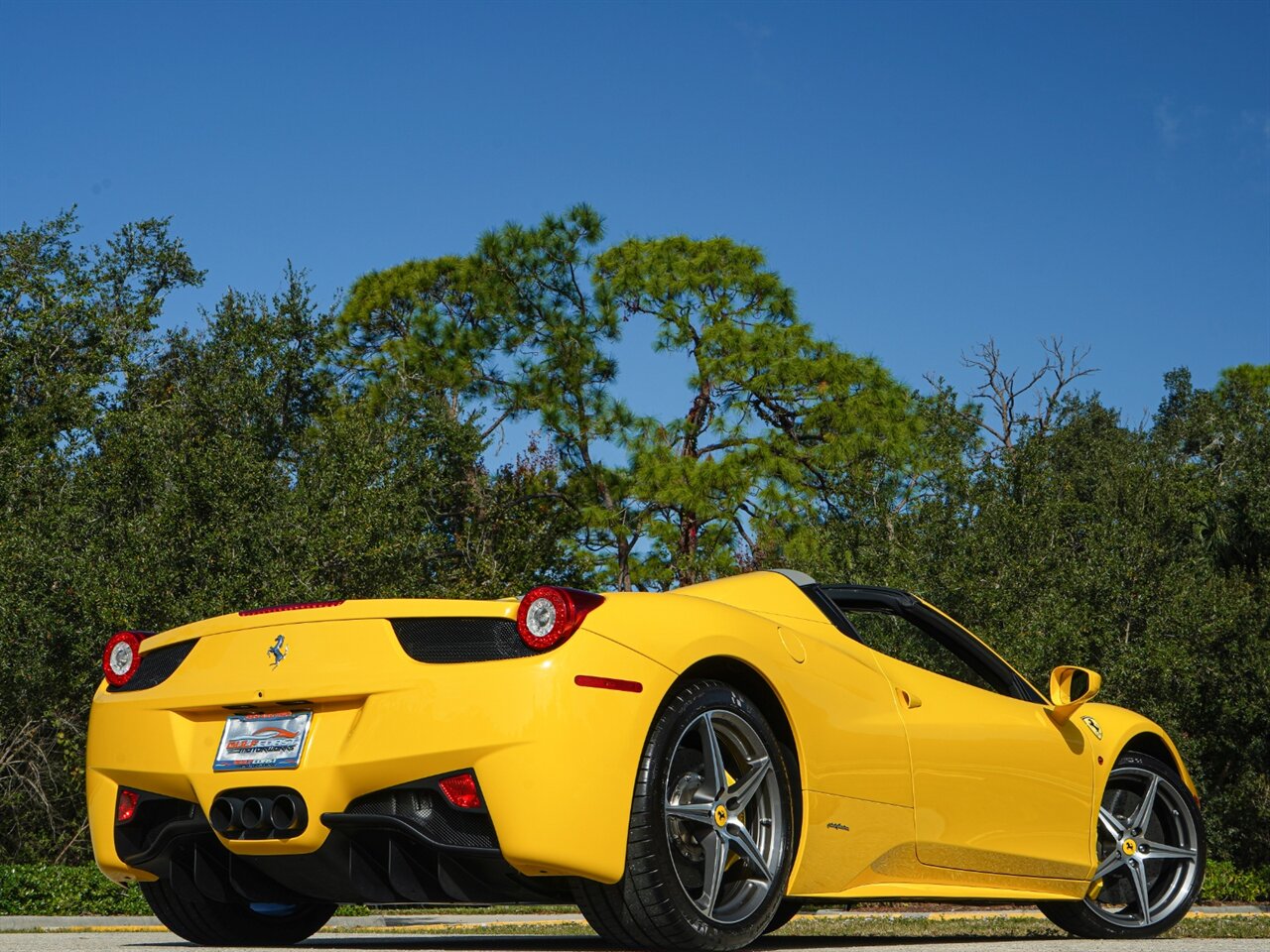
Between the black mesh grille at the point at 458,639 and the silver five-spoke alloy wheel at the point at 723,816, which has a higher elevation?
the black mesh grille at the point at 458,639

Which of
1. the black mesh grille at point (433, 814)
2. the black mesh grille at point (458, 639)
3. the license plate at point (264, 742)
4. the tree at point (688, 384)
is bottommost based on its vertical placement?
the black mesh grille at point (433, 814)

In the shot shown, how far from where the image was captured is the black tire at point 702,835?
4.21 metres

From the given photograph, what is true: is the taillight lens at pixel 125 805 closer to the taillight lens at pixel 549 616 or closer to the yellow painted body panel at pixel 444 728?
the yellow painted body panel at pixel 444 728

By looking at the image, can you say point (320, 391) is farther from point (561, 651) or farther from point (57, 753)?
point (561, 651)

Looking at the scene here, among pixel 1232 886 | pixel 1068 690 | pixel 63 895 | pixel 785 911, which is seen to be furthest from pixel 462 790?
pixel 1232 886

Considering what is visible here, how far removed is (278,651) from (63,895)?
1162cm

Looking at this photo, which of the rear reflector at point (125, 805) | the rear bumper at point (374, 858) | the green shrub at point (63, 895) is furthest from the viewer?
the green shrub at point (63, 895)

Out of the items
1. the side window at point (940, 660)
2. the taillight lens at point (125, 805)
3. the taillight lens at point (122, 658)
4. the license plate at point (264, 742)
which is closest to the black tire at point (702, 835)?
the license plate at point (264, 742)

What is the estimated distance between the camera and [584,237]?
→ 111ft

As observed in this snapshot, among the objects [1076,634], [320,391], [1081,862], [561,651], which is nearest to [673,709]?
[561,651]

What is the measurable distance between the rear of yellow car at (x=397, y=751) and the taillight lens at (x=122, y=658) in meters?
0.33

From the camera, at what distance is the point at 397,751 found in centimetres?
415

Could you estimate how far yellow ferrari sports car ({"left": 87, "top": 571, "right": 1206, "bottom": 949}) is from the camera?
4.12 m

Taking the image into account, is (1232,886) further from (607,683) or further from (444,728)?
(444,728)
